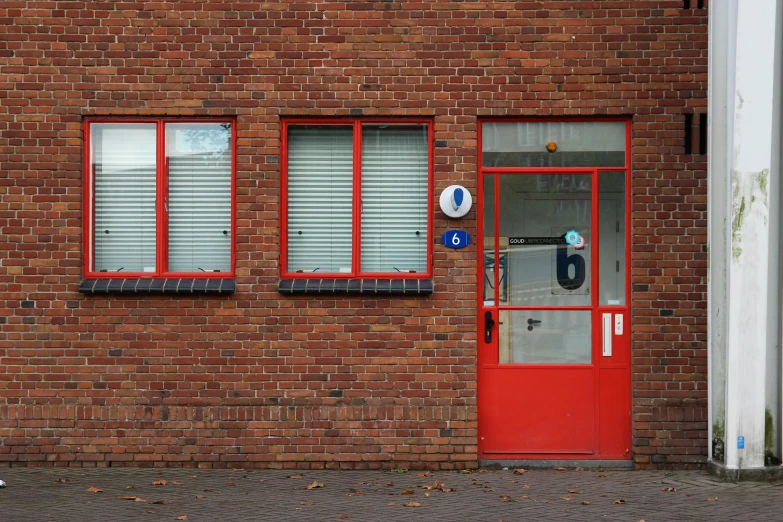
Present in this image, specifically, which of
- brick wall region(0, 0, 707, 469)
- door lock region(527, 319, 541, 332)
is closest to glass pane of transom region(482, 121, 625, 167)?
brick wall region(0, 0, 707, 469)

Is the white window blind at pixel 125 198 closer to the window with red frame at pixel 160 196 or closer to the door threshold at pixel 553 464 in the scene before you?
the window with red frame at pixel 160 196

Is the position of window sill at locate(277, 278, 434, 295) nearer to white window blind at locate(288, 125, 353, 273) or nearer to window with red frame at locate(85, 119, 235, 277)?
white window blind at locate(288, 125, 353, 273)

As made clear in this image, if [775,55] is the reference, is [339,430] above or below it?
below

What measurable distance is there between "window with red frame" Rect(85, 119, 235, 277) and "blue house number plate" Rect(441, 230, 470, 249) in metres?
2.04

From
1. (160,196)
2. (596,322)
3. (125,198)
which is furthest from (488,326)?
(125,198)

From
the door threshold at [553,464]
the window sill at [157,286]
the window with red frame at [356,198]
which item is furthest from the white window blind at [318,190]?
the door threshold at [553,464]

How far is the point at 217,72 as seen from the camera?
33.0 ft

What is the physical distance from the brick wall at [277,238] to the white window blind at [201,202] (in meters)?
0.26

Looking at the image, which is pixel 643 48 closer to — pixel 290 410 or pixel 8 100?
pixel 290 410

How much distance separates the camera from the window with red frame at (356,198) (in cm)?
1022

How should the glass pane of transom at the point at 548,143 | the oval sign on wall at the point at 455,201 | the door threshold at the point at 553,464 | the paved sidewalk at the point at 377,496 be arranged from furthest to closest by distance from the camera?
the glass pane of transom at the point at 548,143 → the door threshold at the point at 553,464 → the oval sign on wall at the point at 455,201 → the paved sidewalk at the point at 377,496

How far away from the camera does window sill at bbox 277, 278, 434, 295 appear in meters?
9.95

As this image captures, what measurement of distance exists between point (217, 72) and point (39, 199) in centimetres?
204

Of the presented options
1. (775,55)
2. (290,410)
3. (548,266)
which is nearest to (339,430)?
(290,410)
